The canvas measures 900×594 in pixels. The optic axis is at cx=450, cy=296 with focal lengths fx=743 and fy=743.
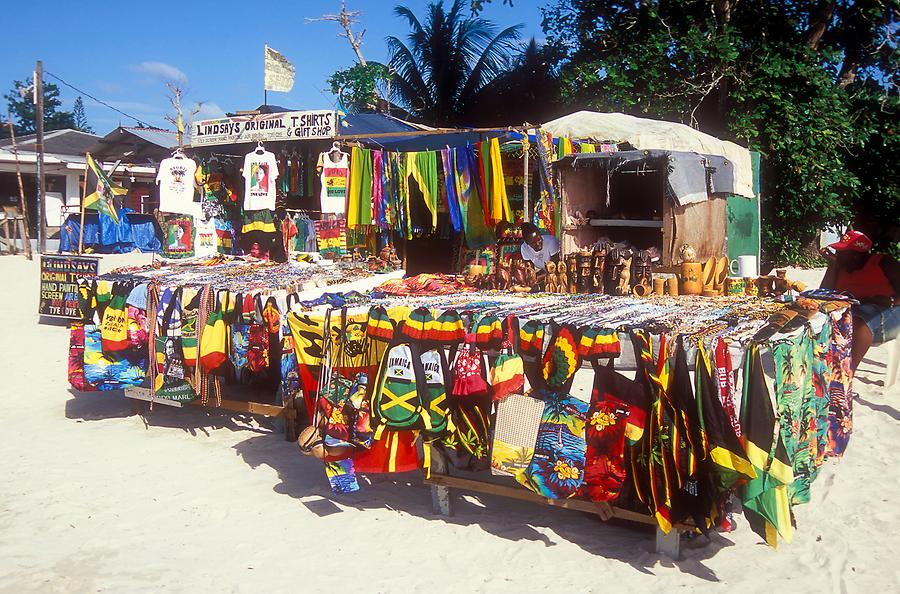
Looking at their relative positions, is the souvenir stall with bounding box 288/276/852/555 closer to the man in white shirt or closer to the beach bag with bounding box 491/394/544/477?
the beach bag with bounding box 491/394/544/477

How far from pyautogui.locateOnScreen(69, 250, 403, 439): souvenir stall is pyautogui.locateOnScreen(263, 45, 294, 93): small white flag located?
3.77 meters

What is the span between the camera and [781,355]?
339cm

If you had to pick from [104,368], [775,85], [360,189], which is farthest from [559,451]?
[775,85]

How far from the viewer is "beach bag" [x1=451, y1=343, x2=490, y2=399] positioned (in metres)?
3.99

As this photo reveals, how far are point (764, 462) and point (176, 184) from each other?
7492 millimetres

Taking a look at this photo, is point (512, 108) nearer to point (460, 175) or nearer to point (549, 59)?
point (549, 59)

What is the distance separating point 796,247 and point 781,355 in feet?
42.7

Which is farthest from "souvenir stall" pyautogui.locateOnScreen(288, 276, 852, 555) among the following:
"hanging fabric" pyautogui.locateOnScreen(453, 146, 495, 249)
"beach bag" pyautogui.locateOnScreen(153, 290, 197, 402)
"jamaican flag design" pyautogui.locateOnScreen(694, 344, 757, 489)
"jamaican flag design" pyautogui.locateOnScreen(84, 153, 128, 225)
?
"jamaican flag design" pyautogui.locateOnScreen(84, 153, 128, 225)

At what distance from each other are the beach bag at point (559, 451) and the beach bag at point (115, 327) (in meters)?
3.71

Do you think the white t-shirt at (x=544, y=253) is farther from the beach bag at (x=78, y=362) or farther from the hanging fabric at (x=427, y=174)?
the beach bag at (x=78, y=362)

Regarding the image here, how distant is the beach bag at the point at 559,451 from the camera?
3732mm

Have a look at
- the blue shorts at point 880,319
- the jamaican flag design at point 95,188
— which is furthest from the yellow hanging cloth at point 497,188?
the jamaican flag design at point 95,188

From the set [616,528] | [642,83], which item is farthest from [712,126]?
[616,528]

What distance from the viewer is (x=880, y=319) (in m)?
6.45
